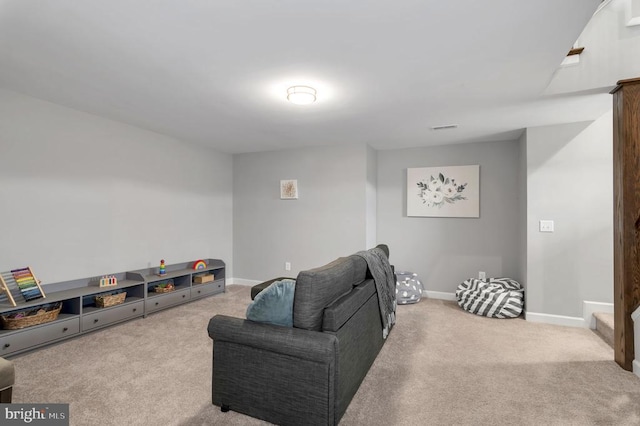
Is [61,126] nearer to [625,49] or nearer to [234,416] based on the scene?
[234,416]

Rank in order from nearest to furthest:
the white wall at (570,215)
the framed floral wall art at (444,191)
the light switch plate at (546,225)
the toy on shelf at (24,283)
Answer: the toy on shelf at (24,283) → the white wall at (570,215) → the light switch plate at (546,225) → the framed floral wall art at (444,191)

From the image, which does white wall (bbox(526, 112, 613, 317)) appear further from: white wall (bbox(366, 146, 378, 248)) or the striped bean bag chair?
white wall (bbox(366, 146, 378, 248))

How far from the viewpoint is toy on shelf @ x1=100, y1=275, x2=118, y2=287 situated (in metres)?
3.47

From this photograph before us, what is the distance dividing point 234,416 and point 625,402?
2.58 m

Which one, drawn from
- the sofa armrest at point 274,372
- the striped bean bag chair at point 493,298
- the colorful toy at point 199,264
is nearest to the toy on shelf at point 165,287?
the colorful toy at point 199,264

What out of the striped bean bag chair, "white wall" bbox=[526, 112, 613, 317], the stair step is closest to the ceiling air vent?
"white wall" bbox=[526, 112, 613, 317]

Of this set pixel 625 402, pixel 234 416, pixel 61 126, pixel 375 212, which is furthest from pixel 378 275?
pixel 61 126

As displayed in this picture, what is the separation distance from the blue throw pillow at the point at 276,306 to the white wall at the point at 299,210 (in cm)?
283

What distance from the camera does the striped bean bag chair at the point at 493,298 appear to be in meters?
3.76

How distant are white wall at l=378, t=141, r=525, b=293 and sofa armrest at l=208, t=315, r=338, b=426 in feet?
11.3

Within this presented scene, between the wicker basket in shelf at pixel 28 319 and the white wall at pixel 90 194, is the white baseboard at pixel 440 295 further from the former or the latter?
the wicker basket in shelf at pixel 28 319

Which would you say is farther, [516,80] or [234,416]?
[516,80]

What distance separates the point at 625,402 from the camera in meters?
2.11

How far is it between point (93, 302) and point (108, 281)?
26cm
